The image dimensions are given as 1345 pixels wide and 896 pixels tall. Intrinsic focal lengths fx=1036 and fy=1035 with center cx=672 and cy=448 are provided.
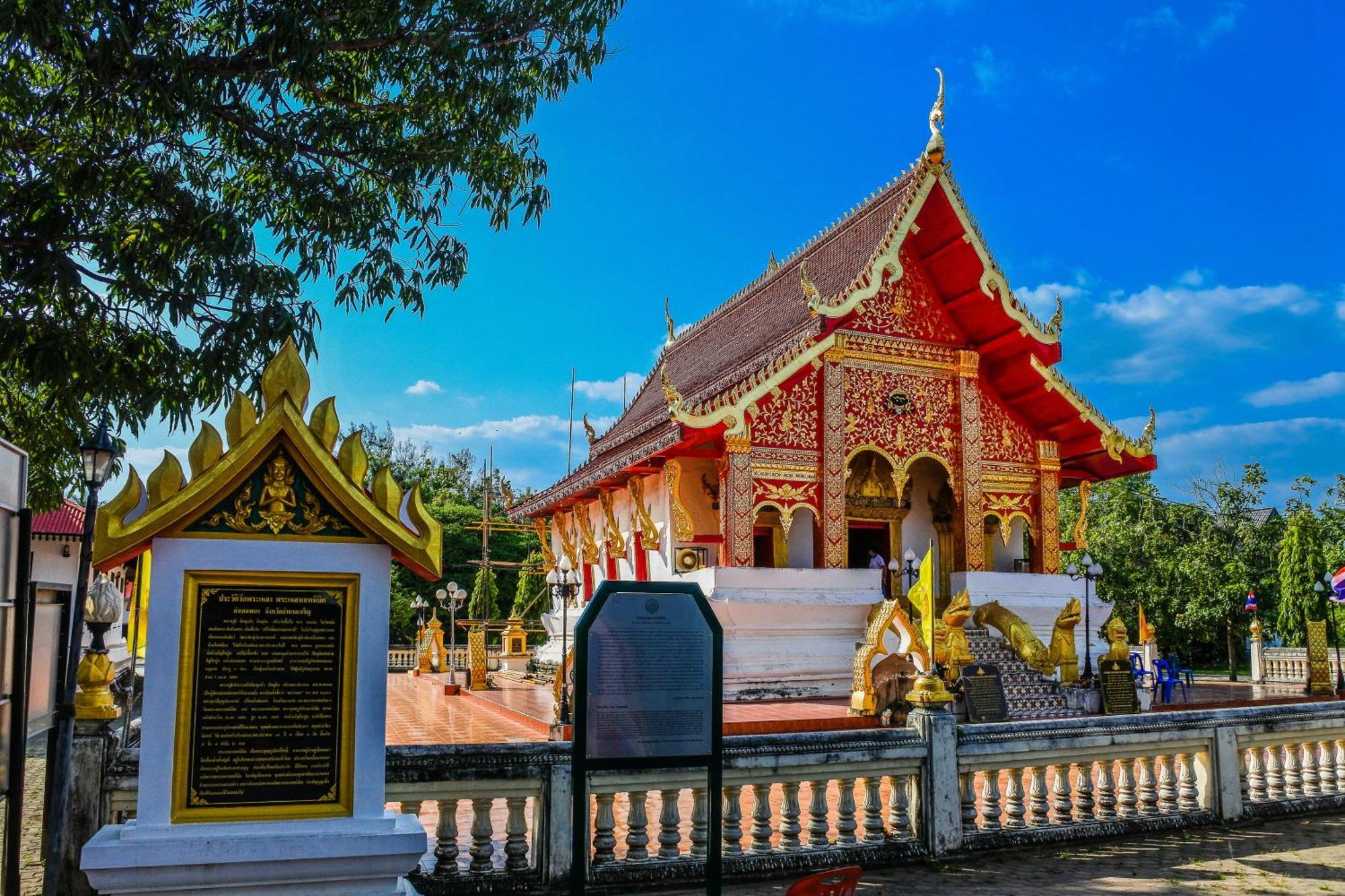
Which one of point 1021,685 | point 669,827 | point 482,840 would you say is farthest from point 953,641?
point 482,840

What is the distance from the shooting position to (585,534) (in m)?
20.2

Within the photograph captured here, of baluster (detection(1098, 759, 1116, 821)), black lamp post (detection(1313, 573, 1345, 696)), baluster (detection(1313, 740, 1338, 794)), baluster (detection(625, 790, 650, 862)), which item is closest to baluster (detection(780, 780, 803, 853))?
baluster (detection(625, 790, 650, 862))

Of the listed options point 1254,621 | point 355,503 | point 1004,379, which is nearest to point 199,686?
point 355,503

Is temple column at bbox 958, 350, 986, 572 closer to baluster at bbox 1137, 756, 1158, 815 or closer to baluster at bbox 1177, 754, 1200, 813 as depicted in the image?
baluster at bbox 1177, 754, 1200, 813

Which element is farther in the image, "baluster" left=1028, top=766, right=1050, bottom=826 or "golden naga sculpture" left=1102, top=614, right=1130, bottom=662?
"golden naga sculpture" left=1102, top=614, right=1130, bottom=662

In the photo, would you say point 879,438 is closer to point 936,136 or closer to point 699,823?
point 936,136

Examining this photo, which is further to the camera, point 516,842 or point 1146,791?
point 1146,791

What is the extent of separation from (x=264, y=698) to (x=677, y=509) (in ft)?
40.1

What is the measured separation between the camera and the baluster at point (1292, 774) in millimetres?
7227

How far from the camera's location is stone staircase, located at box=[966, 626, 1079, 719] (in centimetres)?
1297

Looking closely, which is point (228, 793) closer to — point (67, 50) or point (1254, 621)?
point (67, 50)

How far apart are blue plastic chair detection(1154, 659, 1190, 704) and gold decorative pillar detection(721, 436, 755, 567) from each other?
6.34m

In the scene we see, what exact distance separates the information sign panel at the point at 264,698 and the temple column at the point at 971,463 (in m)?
14.5

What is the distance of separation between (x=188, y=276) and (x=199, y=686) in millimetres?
4026
